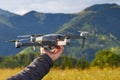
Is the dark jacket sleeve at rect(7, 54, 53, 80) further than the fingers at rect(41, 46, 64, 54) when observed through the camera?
No

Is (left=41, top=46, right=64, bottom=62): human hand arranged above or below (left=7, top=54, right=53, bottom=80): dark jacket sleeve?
above

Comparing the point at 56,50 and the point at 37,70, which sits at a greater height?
the point at 56,50

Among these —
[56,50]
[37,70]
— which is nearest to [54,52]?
[56,50]

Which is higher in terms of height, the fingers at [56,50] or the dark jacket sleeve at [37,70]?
the fingers at [56,50]

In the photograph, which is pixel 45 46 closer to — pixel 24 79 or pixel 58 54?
pixel 58 54

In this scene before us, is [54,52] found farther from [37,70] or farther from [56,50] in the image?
[37,70]

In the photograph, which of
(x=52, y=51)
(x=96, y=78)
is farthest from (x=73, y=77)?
(x=52, y=51)
